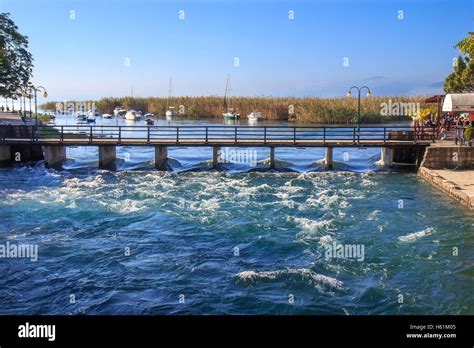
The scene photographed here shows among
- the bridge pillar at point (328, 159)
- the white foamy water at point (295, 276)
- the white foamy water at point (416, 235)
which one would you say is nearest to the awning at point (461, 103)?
the bridge pillar at point (328, 159)

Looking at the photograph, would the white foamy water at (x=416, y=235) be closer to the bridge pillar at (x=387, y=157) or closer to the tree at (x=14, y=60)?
the bridge pillar at (x=387, y=157)

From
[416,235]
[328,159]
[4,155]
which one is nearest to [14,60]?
[4,155]

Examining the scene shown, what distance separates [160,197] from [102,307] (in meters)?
12.4

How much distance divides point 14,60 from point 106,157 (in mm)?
26179

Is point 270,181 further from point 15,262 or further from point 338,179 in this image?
point 15,262

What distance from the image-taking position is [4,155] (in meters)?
33.2

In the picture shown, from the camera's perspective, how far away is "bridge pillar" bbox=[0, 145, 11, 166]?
108 ft

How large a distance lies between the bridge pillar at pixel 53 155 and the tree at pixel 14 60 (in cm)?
2040

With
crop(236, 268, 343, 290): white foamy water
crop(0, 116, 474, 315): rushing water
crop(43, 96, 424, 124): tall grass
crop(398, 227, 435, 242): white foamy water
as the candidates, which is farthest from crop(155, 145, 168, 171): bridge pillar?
crop(43, 96, 424, 124): tall grass

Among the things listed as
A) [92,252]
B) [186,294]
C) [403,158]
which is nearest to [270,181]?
[403,158]

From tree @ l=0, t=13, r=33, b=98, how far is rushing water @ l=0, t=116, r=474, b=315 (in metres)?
28.3

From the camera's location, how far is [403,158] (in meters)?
31.6

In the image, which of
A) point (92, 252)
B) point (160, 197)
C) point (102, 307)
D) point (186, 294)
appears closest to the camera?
point (102, 307)

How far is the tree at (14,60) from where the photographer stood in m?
51.6
